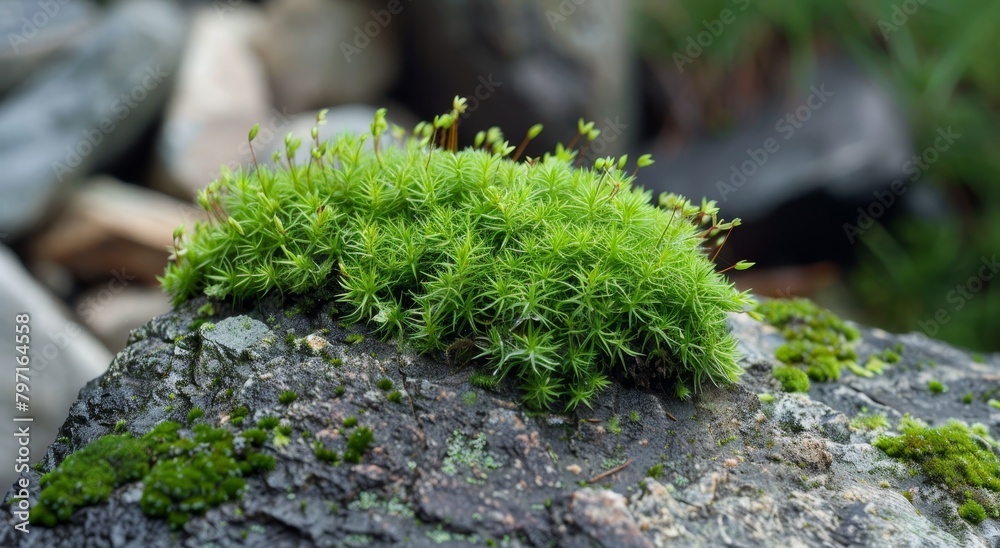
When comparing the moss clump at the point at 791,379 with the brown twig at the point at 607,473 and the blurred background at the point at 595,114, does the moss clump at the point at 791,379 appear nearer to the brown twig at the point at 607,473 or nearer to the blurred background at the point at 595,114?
the brown twig at the point at 607,473

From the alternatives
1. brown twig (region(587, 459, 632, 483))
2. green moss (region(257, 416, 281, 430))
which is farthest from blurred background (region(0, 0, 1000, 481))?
brown twig (region(587, 459, 632, 483))

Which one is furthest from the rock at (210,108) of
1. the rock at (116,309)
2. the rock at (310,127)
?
the rock at (116,309)

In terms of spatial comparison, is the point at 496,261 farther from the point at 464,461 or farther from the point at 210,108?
the point at 210,108

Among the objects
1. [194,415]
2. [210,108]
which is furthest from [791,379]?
[210,108]

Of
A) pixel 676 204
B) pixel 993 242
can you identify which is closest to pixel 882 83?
pixel 993 242

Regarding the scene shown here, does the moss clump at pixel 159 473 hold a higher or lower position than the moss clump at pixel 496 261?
lower

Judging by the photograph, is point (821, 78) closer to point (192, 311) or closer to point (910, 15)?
point (910, 15)
